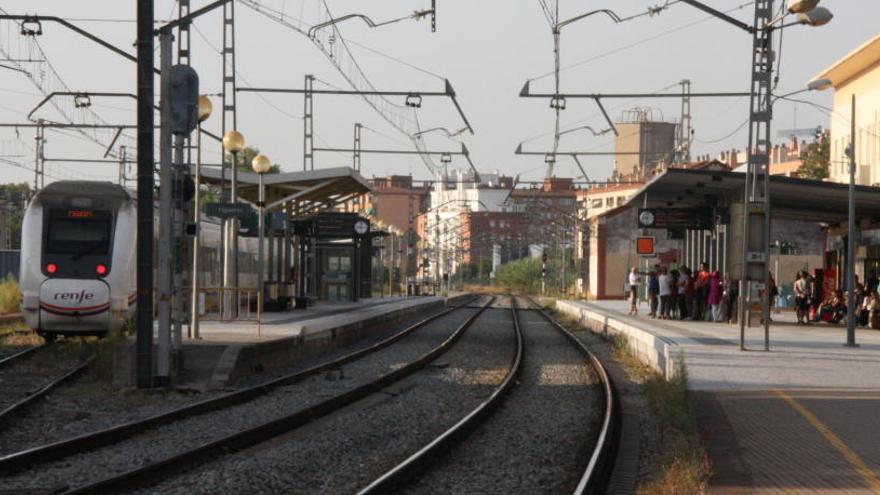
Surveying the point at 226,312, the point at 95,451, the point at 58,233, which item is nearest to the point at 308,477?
the point at 95,451

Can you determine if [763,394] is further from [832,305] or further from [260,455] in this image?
[832,305]

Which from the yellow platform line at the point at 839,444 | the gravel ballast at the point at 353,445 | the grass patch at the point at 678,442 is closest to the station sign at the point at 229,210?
the gravel ballast at the point at 353,445

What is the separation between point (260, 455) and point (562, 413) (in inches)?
212

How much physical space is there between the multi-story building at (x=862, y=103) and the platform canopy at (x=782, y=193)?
53.7 ft

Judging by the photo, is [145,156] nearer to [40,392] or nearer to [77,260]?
[40,392]

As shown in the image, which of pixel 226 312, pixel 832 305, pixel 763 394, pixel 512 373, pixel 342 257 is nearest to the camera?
pixel 763 394

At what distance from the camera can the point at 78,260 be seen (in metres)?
25.5

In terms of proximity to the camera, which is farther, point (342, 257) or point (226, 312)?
point (342, 257)

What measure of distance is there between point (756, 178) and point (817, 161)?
7657 centimetres

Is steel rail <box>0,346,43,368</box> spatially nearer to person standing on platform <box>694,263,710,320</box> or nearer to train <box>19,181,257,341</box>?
train <box>19,181,257,341</box>

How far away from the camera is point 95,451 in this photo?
479 inches

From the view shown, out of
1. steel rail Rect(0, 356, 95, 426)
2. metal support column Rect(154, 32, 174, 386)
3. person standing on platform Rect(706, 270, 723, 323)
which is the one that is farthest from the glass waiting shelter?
metal support column Rect(154, 32, 174, 386)

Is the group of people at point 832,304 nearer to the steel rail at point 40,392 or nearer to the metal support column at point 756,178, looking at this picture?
the metal support column at point 756,178

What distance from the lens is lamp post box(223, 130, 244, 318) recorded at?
27112mm
